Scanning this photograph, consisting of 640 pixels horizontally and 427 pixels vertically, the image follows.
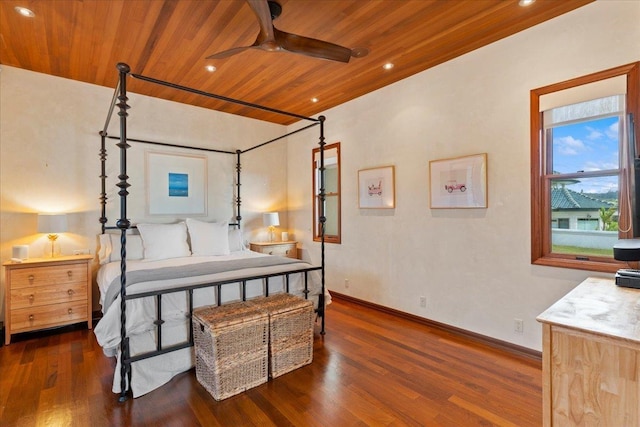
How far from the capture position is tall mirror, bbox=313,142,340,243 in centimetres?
465

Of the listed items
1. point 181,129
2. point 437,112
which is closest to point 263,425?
point 437,112

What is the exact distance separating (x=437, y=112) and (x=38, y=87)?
14.6 feet

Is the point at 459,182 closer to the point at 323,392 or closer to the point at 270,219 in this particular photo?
the point at 323,392

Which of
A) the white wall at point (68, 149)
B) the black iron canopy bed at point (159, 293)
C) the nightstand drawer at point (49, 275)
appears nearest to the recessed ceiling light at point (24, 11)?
the black iron canopy bed at point (159, 293)

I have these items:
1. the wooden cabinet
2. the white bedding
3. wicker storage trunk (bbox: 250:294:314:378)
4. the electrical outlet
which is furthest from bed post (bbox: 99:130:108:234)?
the electrical outlet

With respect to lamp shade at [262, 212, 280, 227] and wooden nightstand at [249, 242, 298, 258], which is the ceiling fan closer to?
lamp shade at [262, 212, 280, 227]

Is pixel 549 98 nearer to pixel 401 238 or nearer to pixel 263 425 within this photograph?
pixel 401 238

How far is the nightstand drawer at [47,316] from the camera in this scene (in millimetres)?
3027

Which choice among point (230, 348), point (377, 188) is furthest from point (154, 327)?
point (377, 188)

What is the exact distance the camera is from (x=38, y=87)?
3.51m

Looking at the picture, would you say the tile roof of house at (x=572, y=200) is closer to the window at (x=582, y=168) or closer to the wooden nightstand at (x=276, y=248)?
the window at (x=582, y=168)

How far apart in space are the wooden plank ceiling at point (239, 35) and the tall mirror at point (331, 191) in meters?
1.13

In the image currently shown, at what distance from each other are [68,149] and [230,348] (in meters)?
3.27

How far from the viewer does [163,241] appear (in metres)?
3.77
